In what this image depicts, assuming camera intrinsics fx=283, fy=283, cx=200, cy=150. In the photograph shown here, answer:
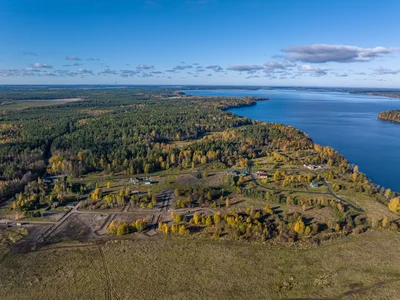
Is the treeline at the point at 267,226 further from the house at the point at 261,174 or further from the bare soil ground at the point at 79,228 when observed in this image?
the house at the point at 261,174

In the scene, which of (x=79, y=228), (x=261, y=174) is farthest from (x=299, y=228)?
(x=79, y=228)

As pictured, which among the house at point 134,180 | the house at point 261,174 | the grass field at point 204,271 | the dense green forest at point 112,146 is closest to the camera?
the grass field at point 204,271

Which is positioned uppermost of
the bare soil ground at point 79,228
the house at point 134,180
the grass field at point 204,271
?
the house at point 134,180

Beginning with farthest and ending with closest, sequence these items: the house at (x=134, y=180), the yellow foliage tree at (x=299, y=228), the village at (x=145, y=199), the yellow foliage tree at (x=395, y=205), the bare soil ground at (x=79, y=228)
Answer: the house at (x=134, y=180) < the yellow foliage tree at (x=395, y=205) < the village at (x=145, y=199) < the yellow foliage tree at (x=299, y=228) < the bare soil ground at (x=79, y=228)

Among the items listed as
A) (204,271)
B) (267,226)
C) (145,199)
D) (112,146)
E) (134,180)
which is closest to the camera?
(204,271)

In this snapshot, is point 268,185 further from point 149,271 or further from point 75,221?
point 75,221

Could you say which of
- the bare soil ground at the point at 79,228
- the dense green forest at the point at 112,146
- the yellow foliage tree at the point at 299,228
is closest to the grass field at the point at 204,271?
the bare soil ground at the point at 79,228

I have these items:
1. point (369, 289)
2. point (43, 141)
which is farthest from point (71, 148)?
point (369, 289)

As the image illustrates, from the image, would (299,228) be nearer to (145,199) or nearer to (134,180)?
(145,199)
